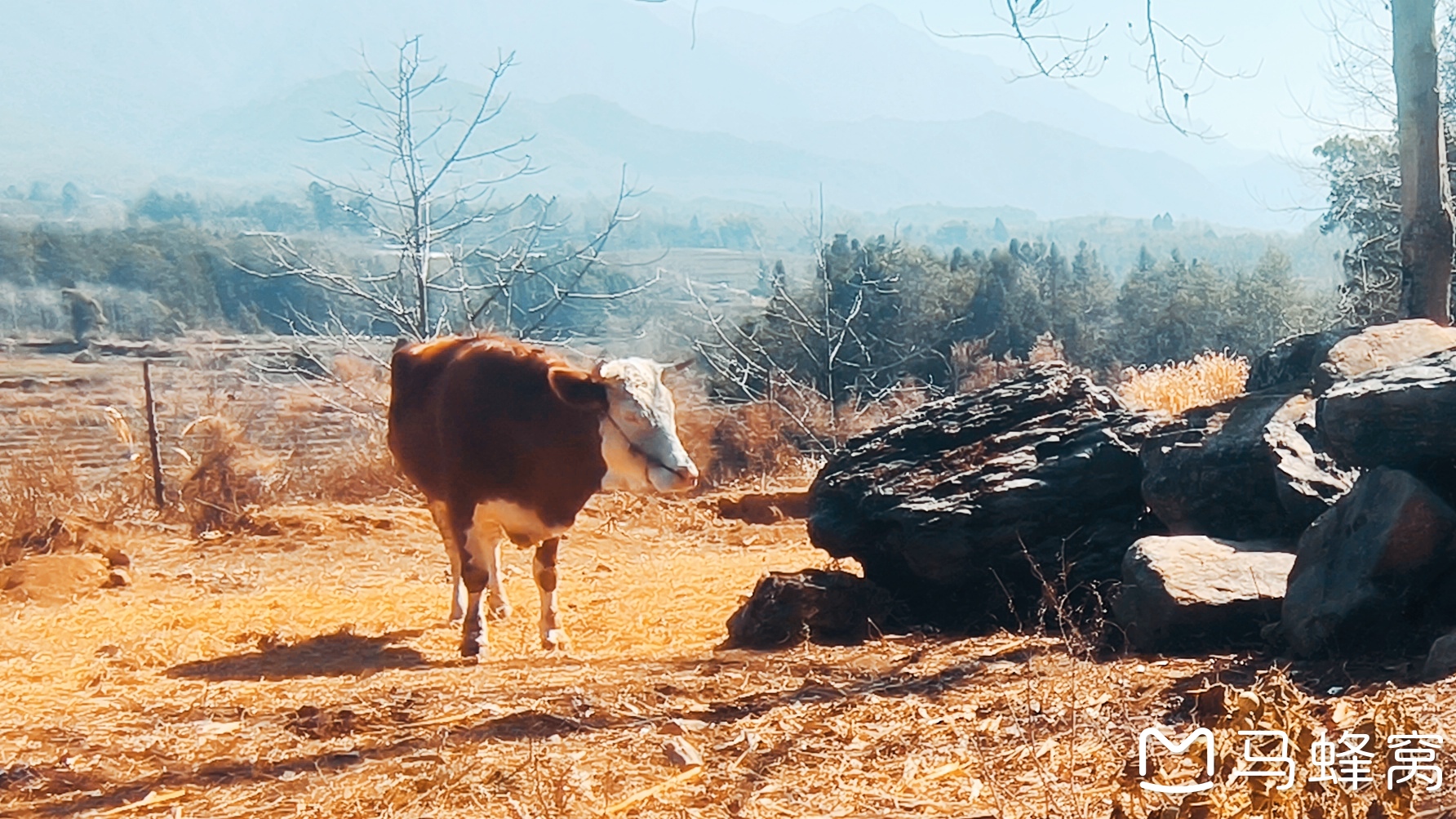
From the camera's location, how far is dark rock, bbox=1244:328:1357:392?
6.75 m

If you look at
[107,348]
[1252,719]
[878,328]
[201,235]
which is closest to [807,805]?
[1252,719]

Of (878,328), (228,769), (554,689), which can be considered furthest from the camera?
(878,328)

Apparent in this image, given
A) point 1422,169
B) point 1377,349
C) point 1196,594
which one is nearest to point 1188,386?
point 1422,169

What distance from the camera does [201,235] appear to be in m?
44.8

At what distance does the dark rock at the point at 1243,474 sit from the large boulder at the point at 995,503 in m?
0.38

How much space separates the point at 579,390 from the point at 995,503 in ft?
7.42

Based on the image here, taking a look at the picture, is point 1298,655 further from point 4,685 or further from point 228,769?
point 4,685

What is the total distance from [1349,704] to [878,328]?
25054 millimetres

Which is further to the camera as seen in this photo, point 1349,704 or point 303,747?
point 303,747

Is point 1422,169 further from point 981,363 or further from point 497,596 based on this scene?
point 981,363

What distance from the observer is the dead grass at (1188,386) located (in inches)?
487

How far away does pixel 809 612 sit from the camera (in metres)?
6.21

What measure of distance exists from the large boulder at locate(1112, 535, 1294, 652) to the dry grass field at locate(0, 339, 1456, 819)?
23 centimetres

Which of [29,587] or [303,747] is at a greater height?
[303,747]
